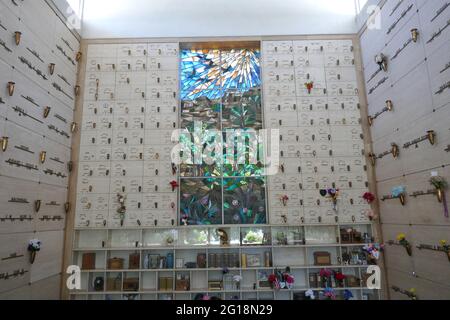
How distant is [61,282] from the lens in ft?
17.8

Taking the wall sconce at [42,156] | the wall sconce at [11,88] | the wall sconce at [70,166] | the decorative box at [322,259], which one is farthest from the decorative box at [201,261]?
the wall sconce at [11,88]

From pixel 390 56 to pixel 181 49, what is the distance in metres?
3.92

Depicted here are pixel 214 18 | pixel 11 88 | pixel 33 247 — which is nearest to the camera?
pixel 11 88

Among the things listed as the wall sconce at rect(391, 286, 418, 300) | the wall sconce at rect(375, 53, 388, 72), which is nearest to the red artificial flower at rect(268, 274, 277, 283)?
the wall sconce at rect(391, 286, 418, 300)

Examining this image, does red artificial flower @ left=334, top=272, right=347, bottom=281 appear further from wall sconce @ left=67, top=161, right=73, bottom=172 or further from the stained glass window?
wall sconce @ left=67, top=161, right=73, bottom=172

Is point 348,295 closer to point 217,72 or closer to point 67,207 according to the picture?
point 217,72

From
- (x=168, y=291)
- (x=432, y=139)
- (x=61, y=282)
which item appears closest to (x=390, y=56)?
(x=432, y=139)

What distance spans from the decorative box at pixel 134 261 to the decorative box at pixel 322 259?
3.05 m

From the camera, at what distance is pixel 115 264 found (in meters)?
5.52

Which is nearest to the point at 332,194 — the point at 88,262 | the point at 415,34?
the point at 415,34

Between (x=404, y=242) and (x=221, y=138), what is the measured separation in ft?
11.4

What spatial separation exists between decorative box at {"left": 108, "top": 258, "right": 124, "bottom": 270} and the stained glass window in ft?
4.17

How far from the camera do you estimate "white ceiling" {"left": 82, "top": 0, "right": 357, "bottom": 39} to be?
21.3 feet
